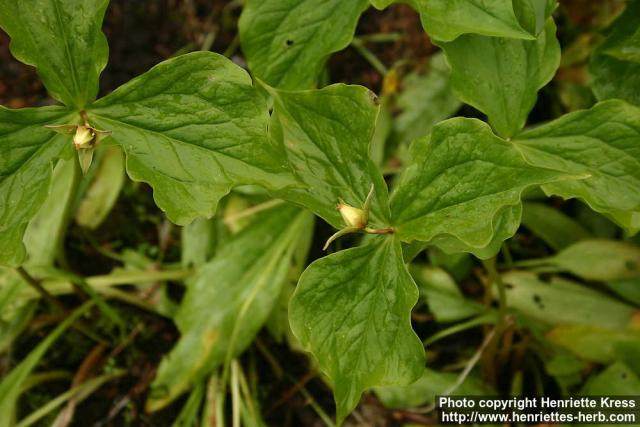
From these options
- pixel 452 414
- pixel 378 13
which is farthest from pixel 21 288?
pixel 378 13

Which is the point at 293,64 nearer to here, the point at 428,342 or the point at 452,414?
the point at 428,342

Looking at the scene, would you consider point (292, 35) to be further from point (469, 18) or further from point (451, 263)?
point (451, 263)

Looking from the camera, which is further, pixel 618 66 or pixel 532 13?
pixel 618 66

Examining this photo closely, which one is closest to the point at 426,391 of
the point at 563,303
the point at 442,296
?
the point at 442,296

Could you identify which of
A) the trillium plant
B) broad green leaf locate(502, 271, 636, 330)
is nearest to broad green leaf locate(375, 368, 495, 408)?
broad green leaf locate(502, 271, 636, 330)

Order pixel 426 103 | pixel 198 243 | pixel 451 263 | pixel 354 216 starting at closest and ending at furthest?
pixel 354 216 → pixel 451 263 → pixel 198 243 → pixel 426 103

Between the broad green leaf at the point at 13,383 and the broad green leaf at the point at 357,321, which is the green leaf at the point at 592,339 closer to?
the broad green leaf at the point at 357,321

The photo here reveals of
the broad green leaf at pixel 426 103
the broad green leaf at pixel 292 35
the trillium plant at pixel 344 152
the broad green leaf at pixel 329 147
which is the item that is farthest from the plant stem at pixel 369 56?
the broad green leaf at pixel 329 147
